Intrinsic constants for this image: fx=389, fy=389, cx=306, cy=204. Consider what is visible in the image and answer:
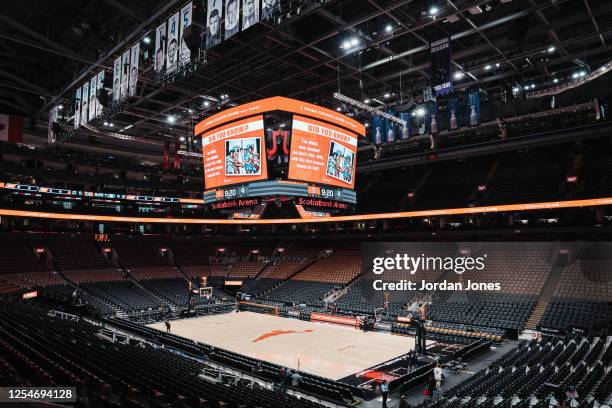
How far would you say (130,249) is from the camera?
37.8 meters

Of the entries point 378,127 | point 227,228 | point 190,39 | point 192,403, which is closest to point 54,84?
point 190,39

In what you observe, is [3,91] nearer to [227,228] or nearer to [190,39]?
[190,39]

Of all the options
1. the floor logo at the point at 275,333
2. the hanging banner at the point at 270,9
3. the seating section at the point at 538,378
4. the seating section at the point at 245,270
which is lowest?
the floor logo at the point at 275,333

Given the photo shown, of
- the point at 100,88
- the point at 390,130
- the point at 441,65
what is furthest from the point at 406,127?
the point at 100,88

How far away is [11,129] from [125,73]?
1054 cm

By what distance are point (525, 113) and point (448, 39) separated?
11.3 meters

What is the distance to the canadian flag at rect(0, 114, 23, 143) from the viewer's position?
1938 cm

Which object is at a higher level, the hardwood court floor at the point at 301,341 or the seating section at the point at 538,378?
the seating section at the point at 538,378

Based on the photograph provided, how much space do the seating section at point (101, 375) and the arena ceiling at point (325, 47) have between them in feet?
28.4

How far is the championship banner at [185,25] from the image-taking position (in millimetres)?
10879

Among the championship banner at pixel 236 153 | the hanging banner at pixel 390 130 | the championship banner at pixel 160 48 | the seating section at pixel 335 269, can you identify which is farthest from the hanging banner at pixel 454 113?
the seating section at pixel 335 269

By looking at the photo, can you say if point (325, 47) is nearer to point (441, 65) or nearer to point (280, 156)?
point (441, 65)

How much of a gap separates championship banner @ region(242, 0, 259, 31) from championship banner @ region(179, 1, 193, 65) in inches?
102

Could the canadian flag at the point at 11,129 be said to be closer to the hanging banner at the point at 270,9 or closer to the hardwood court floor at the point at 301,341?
the hardwood court floor at the point at 301,341
